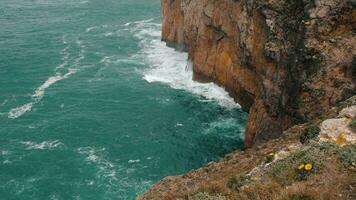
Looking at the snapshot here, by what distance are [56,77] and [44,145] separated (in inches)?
1022

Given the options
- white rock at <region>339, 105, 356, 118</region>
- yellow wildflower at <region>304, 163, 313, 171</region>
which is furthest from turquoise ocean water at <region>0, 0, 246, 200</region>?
yellow wildflower at <region>304, 163, 313, 171</region>

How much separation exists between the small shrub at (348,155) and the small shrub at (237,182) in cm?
513

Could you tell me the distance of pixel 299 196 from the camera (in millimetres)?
20156

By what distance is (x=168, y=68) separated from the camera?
9562cm

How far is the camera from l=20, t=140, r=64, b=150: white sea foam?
6559cm

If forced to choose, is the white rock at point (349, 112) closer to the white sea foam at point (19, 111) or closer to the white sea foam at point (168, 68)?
the white sea foam at point (168, 68)

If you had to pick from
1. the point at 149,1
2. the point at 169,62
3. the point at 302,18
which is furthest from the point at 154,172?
the point at 149,1

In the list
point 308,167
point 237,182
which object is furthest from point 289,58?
point 308,167

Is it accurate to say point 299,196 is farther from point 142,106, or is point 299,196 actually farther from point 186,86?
point 186,86

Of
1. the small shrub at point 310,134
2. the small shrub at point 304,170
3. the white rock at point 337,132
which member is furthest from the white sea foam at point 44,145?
the small shrub at point 304,170

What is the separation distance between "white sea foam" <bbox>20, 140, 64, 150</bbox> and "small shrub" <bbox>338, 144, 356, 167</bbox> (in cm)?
A: 4926

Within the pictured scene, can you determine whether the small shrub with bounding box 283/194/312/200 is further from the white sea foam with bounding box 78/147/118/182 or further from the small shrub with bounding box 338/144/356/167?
the white sea foam with bounding box 78/147/118/182

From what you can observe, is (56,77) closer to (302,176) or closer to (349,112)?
(349,112)

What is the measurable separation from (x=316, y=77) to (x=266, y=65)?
1299 centimetres
